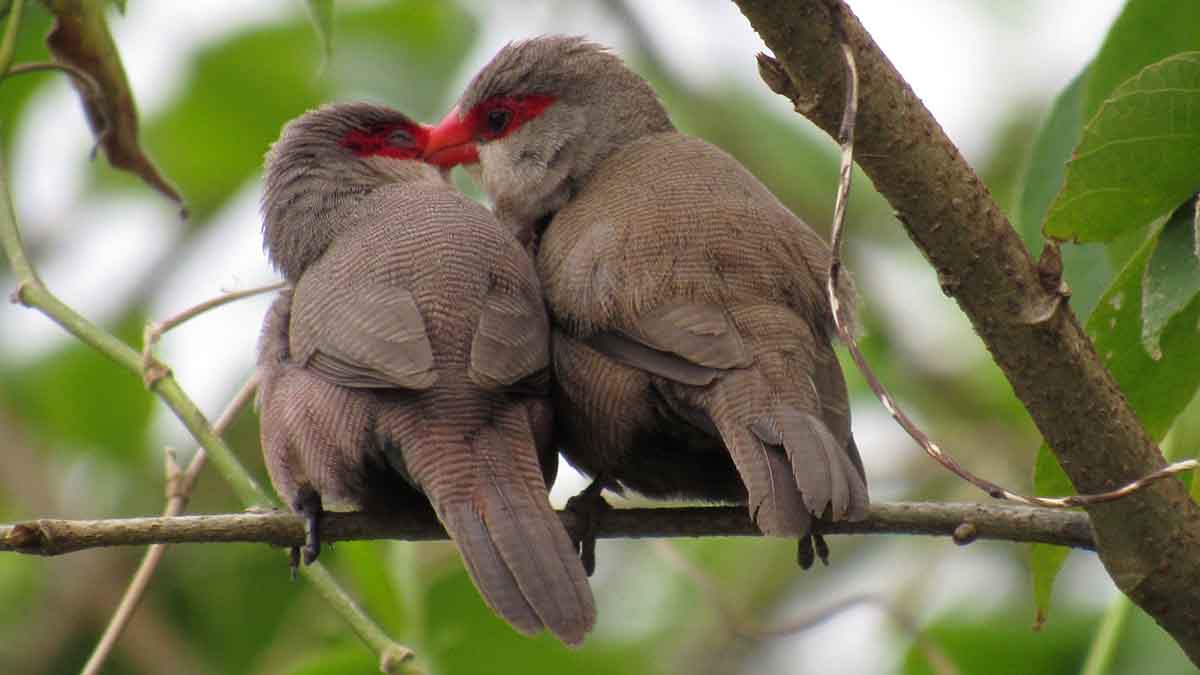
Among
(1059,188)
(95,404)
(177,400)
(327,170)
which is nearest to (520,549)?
(177,400)

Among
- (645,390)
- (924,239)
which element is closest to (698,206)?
(645,390)

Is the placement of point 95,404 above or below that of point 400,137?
below

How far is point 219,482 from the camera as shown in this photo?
6965mm

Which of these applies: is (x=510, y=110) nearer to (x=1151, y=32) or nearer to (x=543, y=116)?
(x=543, y=116)

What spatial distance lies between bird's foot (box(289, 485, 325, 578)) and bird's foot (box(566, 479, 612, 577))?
0.60 meters

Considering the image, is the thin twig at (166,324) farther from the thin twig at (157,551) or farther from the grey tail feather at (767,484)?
the grey tail feather at (767,484)

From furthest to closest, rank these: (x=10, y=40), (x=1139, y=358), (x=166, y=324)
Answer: (x=166, y=324), (x=10, y=40), (x=1139, y=358)

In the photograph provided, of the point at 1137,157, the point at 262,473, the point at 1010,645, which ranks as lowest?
the point at 262,473

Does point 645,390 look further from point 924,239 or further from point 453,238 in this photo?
point 924,239

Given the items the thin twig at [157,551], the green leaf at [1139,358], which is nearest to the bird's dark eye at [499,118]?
the thin twig at [157,551]

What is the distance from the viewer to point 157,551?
4180 millimetres

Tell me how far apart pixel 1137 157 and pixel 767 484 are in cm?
99

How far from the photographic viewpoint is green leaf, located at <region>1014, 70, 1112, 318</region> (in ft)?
13.8

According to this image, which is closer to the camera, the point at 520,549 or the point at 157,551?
the point at 520,549
